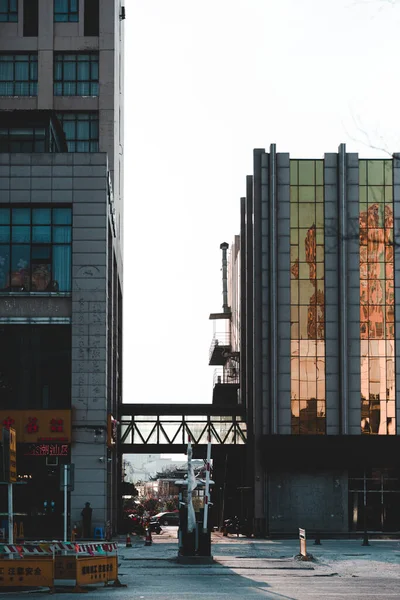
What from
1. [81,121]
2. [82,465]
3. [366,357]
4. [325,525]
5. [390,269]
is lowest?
[325,525]

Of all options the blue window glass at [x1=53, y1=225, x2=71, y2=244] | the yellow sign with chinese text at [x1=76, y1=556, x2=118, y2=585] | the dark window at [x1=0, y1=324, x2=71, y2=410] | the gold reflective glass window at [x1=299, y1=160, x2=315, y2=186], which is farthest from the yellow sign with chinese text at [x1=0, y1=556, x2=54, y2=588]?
the gold reflective glass window at [x1=299, y1=160, x2=315, y2=186]

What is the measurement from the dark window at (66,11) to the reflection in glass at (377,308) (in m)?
23.1

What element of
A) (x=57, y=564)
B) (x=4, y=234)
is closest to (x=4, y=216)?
(x=4, y=234)

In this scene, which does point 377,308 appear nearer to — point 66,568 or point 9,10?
point 9,10

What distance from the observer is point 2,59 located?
7750 centimetres

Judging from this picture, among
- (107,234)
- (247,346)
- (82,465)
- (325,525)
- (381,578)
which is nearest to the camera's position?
(381,578)

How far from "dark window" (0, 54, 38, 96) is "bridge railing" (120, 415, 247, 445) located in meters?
23.1

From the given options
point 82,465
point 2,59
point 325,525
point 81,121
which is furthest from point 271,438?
point 2,59

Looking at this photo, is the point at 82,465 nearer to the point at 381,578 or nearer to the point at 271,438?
the point at 271,438

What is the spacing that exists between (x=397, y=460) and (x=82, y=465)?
73.2ft

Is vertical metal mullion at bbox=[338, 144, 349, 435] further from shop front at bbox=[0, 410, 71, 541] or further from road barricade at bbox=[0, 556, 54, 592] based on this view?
road barricade at bbox=[0, 556, 54, 592]

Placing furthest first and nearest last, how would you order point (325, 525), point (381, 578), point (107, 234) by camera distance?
point (325, 525), point (107, 234), point (381, 578)

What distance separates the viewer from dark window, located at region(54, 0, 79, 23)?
77.8 meters

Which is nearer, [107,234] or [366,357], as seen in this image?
[107,234]
